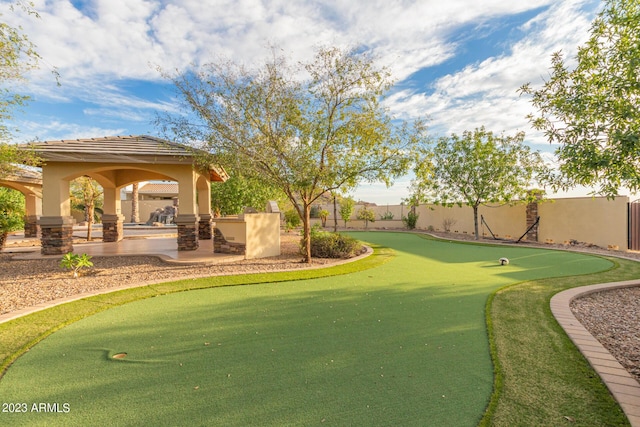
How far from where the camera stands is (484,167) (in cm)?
1511

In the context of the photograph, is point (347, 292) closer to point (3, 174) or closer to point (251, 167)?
point (251, 167)

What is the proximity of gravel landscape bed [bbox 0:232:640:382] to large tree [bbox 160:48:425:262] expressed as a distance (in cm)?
275

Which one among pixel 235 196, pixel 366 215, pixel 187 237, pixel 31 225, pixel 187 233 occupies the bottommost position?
pixel 187 237

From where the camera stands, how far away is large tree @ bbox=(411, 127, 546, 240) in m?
14.8

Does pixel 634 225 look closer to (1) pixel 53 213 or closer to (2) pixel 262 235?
(2) pixel 262 235

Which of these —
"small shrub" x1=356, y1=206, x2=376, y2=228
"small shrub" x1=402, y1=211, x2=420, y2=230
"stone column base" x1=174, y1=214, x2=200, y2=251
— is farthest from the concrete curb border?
"small shrub" x1=356, y1=206, x2=376, y2=228

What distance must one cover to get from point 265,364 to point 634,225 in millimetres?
14538

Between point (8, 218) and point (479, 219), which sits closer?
point (8, 218)

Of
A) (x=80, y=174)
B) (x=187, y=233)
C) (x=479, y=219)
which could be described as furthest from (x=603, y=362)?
(x=479, y=219)

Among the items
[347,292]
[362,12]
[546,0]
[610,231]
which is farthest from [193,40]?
[610,231]

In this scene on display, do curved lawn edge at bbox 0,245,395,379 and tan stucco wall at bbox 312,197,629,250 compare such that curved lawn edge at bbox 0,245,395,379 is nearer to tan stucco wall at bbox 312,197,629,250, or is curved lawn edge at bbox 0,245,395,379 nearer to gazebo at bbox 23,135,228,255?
gazebo at bbox 23,135,228,255

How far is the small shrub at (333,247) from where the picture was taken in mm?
10336

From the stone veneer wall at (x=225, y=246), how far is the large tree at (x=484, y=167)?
28.3ft

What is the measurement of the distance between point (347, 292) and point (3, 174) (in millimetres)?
10320
